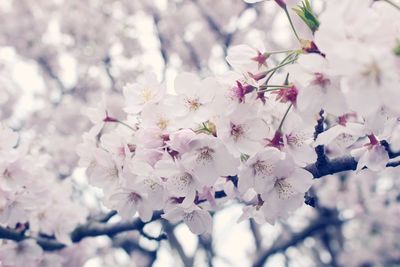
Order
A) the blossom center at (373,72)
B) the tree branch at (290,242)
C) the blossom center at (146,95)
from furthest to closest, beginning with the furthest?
the tree branch at (290,242), the blossom center at (146,95), the blossom center at (373,72)

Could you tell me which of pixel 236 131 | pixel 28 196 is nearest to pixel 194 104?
pixel 236 131

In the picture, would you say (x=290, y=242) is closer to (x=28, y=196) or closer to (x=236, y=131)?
(x=28, y=196)

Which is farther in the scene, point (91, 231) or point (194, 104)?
point (91, 231)

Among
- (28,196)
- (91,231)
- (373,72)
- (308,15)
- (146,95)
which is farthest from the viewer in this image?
(91,231)

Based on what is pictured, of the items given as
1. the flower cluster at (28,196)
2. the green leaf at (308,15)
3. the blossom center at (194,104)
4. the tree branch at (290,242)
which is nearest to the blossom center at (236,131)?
the blossom center at (194,104)

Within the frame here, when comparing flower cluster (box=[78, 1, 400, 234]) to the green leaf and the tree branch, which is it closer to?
the green leaf

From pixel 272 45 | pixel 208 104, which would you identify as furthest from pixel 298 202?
pixel 272 45

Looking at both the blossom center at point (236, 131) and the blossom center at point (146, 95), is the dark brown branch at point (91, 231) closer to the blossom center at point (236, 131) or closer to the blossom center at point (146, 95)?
the blossom center at point (146, 95)

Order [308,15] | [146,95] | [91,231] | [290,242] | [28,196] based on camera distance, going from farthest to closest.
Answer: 1. [290,242]
2. [91,231]
3. [28,196]
4. [146,95]
5. [308,15]

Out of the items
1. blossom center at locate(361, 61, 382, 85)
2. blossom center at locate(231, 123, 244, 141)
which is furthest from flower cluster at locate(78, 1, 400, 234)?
blossom center at locate(361, 61, 382, 85)
